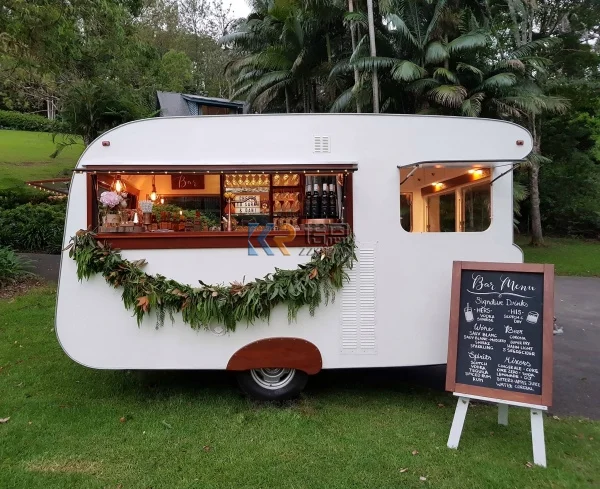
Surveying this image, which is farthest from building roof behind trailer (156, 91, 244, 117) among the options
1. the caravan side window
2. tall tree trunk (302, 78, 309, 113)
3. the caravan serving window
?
the caravan side window

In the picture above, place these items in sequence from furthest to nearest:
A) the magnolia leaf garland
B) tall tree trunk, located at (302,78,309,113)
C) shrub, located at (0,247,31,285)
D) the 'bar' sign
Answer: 1. tall tree trunk, located at (302,78,309,113)
2. shrub, located at (0,247,31,285)
3. the 'bar' sign
4. the magnolia leaf garland

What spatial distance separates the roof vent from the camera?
420 cm

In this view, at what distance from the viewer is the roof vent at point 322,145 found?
4203 mm

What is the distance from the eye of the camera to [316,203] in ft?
14.7

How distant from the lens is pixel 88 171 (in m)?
4.00

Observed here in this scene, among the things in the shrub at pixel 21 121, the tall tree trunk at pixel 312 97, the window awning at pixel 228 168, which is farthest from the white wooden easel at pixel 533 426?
the shrub at pixel 21 121

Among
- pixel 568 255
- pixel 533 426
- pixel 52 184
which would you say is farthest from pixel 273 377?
pixel 568 255

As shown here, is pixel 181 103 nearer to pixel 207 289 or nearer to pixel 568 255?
pixel 207 289

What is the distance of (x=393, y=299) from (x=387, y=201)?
95 cm

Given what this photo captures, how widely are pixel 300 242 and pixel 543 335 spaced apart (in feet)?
7.18

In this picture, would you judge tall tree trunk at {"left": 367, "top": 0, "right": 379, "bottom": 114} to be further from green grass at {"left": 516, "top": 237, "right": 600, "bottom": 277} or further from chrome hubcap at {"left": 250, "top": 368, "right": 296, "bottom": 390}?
chrome hubcap at {"left": 250, "top": 368, "right": 296, "bottom": 390}

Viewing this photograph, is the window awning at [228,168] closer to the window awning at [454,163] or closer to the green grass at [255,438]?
the window awning at [454,163]

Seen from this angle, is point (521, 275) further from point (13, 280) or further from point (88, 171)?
point (13, 280)

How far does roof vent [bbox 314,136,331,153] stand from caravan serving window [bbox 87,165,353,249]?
23 centimetres
